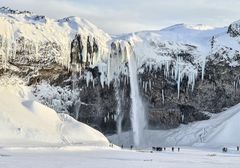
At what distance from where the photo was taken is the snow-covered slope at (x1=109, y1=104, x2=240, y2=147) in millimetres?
73188

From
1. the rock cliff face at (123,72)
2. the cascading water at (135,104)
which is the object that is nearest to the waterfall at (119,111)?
the rock cliff face at (123,72)

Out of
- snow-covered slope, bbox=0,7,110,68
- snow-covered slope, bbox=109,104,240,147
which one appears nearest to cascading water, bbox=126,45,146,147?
snow-covered slope, bbox=109,104,240,147

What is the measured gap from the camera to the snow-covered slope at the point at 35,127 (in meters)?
58.3

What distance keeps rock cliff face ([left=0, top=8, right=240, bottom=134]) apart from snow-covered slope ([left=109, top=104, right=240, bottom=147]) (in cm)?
148

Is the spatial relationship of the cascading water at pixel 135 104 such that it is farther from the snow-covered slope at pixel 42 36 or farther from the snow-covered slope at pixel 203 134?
the snow-covered slope at pixel 42 36

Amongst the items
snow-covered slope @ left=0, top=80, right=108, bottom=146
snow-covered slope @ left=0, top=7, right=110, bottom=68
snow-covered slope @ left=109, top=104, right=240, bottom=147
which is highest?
snow-covered slope @ left=0, top=7, right=110, bottom=68

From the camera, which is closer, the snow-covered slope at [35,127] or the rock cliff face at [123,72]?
the snow-covered slope at [35,127]

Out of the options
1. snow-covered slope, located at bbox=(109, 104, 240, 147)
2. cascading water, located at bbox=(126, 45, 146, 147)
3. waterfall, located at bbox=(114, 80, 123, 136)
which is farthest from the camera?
cascading water, located at bbox=(126, 45, 146, 147)

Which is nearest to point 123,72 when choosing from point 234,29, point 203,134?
point 203,134

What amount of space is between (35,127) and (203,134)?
25.1 metres

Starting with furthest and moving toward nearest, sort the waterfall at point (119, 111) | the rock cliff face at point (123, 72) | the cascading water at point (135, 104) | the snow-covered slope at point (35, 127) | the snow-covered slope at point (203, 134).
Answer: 1. the cascading water at point (135, 104)
2. the waterfall at point (119, 111)
3. the rock cliff face at point (123, 72)
4. the snow-covered slope at point (203, 134)
5. the snow-covered slope at point (35, 127)

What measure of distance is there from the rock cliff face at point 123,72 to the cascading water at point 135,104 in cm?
56

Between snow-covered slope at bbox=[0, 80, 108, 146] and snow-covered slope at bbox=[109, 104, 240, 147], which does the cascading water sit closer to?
snow-covered slope at bbox=[109, 104, 240, 147]

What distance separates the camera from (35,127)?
60.4 m
